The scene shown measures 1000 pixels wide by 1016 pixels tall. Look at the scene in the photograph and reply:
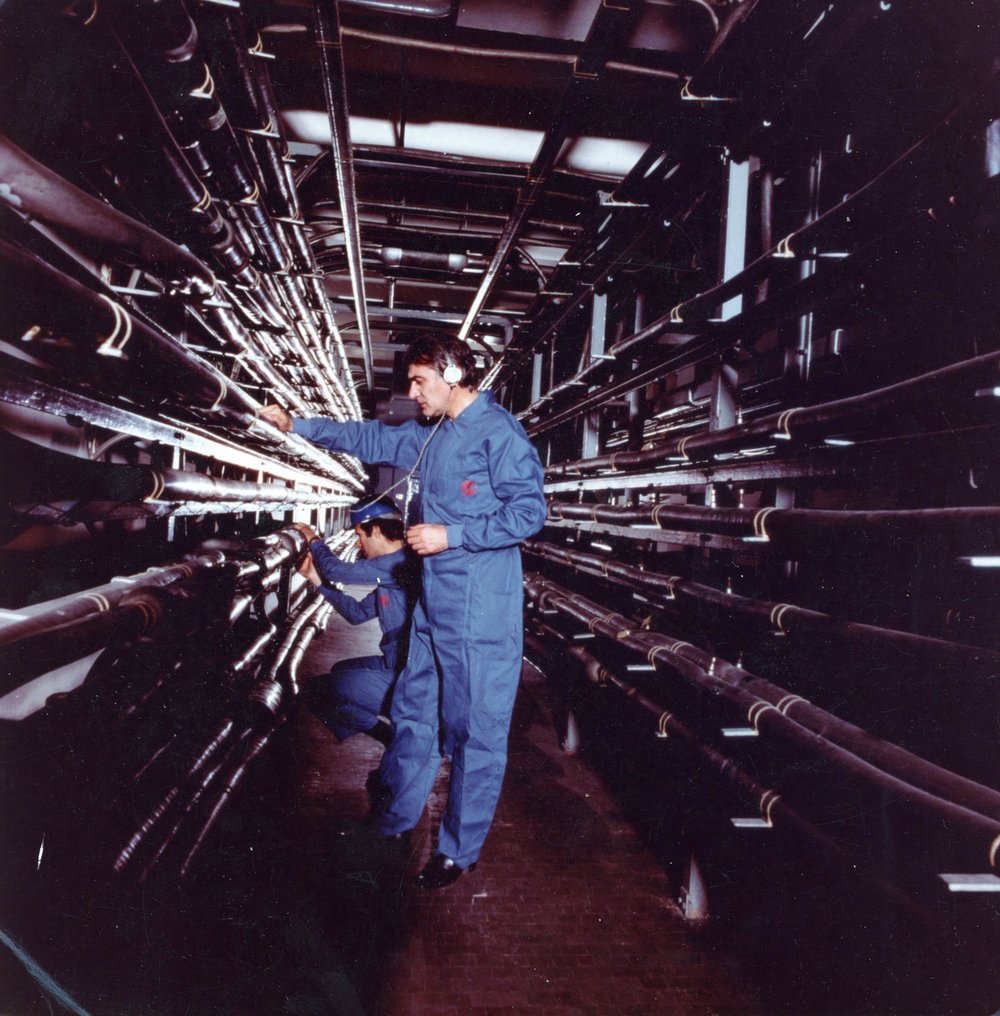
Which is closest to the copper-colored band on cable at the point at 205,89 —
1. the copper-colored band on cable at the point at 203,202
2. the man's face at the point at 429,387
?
the copper-colored band on cable at the point at 203,202

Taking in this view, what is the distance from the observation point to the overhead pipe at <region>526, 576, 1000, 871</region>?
3.22 ft

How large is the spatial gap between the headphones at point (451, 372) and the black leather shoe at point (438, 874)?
1.72 meters

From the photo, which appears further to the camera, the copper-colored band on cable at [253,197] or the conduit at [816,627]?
the copper-colored band on cable at [253,197]

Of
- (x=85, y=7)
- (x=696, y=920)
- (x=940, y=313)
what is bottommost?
(x=696, y=920)

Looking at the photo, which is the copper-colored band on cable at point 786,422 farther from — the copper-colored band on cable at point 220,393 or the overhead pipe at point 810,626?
the copper-colored band on cable at point 220,393

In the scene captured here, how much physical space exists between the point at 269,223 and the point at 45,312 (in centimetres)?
168

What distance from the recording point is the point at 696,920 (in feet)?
6.25

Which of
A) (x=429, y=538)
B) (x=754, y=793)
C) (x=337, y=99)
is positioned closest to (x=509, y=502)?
(x=429, y=538)

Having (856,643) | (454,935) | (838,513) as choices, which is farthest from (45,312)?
(454,935)

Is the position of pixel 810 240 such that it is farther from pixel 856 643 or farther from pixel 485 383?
pixel 485 383

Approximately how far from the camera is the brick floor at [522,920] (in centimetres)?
156

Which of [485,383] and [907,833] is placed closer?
[907,833]

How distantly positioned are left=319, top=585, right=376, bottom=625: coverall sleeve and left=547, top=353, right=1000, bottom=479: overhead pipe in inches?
74.3

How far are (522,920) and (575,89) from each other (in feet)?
8.74
